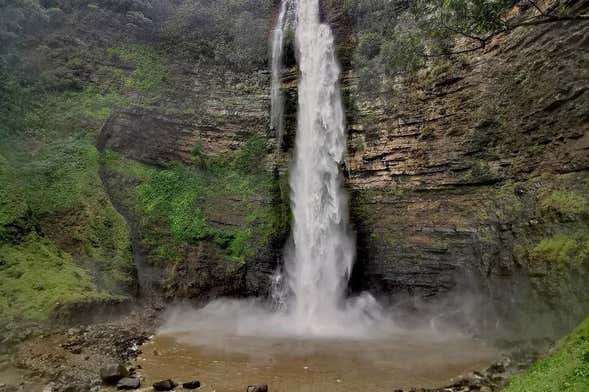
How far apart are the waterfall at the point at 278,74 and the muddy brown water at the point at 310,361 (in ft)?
36.1

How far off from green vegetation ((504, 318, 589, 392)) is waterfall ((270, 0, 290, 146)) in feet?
49.5

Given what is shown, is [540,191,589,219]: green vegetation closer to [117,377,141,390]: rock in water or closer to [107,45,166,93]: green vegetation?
[117,377,141,390]: rock in water

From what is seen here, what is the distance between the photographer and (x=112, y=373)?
8.14m

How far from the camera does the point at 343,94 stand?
18984 millimetres

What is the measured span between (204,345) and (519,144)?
1080 cm

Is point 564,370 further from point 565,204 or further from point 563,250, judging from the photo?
point 565,204

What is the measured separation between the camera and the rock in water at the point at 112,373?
810cm

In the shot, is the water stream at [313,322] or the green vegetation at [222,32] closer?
the water stream at [313,322]

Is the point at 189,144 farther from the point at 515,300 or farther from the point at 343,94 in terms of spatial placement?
the point at 515,300

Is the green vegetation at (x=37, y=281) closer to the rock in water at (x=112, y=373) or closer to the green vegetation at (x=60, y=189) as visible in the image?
the green vegetation at (x=60, y=189)

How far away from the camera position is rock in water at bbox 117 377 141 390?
7897 millimetres

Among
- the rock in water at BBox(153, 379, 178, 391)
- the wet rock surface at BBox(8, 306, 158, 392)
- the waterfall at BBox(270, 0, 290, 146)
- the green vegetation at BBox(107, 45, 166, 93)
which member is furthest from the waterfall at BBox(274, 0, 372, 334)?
the green vegetation at BBox(107, 45, 166, 93)

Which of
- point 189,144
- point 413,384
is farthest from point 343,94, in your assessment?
point 413,384

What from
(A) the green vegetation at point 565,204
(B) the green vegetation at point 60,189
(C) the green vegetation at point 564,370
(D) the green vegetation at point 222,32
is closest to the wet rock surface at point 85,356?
(B) the green vegetation at point 60,189
